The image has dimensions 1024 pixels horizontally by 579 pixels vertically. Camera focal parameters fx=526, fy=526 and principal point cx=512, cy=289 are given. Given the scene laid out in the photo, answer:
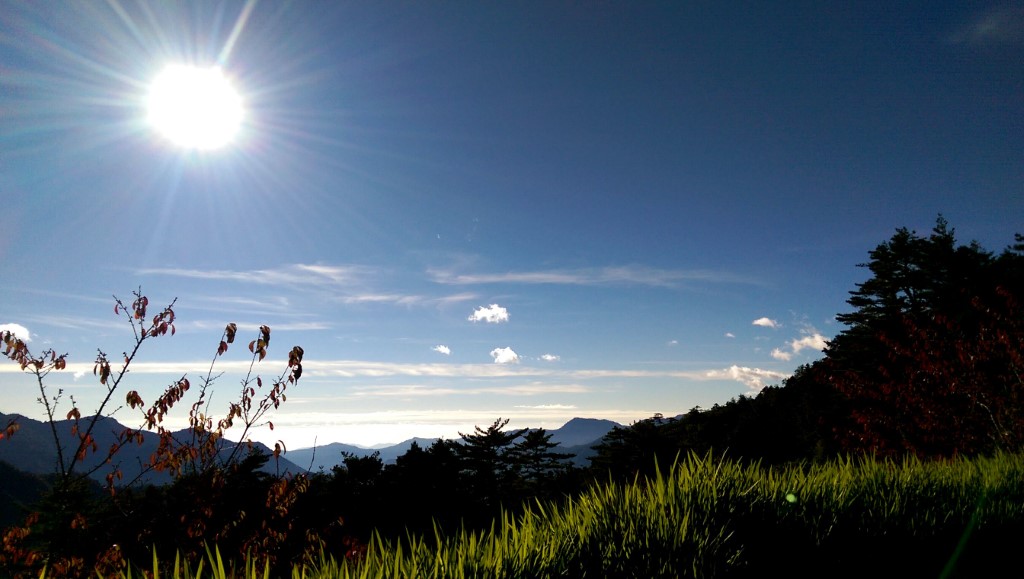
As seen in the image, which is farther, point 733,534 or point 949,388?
point 949,388

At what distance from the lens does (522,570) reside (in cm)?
261

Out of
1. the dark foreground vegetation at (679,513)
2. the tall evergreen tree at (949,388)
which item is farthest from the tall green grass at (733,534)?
the tall evergreen tree at (949,388)

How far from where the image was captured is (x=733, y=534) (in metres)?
3.49

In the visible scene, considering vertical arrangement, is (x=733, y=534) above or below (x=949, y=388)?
below

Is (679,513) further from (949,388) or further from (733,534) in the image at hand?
(949,388)

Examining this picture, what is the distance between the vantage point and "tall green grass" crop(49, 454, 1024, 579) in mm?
2762

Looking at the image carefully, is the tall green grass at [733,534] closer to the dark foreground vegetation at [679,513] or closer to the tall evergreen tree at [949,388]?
the dark foreground vegetation at [679,513]

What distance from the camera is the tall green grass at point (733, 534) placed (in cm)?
276

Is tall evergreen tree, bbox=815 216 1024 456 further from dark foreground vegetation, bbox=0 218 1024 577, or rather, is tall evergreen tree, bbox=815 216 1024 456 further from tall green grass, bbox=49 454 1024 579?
tall green grass, bbox=49 454 1024 579

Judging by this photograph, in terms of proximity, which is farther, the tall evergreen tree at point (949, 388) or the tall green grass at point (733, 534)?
the tall evergreen tree at point (949, 388)

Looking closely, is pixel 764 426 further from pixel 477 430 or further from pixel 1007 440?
pixel 1007 440

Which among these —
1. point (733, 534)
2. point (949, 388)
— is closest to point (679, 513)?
point (733, 534)

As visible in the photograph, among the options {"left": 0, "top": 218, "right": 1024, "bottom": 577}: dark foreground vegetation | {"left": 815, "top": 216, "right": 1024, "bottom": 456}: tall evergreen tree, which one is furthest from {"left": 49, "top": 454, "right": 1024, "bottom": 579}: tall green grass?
{"left": 815, "top": 216, "right": 1024, "bottom": 456}: tall evergreen tree

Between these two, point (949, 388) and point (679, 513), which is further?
point (949, 388)
